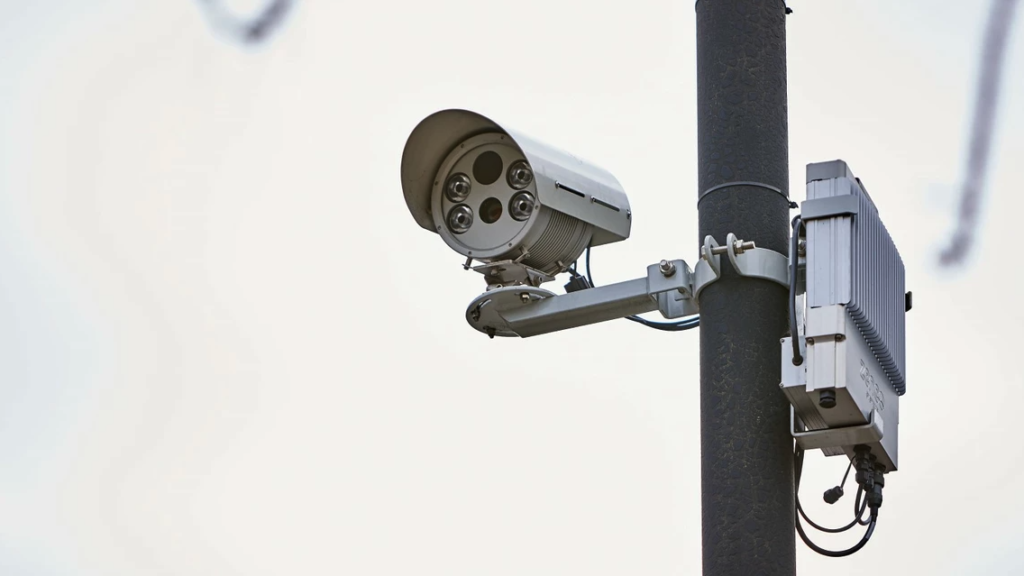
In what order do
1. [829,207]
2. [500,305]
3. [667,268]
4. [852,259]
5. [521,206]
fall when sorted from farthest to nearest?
[521,206], [500,305], [667,268], [829,207], [852,259]

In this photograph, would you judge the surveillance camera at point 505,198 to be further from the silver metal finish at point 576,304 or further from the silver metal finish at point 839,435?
the silver metal finish at point 839,435

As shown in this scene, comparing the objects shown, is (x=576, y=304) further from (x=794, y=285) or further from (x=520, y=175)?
(x=794, y=285)

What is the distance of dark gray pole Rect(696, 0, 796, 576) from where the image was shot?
25.9 ft

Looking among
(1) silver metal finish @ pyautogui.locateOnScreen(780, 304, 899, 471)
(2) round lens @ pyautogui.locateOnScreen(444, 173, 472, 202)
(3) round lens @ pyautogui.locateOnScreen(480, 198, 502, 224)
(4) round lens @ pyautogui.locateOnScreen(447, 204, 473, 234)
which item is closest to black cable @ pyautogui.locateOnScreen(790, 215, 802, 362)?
(1) silver metal finish @ pyautogui.locateOnScreen(780, 304, 899, 471)

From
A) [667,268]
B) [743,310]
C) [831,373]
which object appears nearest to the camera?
[831,373]

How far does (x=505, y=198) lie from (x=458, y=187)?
14.1 inches

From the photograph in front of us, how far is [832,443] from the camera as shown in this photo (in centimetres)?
811

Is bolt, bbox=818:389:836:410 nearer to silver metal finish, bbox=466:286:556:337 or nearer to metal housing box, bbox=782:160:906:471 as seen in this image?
metal housing box, bbox=782:160:906:471

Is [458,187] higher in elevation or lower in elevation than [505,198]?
higher

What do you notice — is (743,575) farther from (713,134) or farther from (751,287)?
(713,134)

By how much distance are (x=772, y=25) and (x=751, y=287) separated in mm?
1156

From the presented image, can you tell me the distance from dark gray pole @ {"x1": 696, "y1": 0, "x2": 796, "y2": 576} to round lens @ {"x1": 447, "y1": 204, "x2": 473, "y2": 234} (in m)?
1.28

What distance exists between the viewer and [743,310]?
825 centimetres

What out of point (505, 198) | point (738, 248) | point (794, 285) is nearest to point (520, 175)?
point (505, 198)
